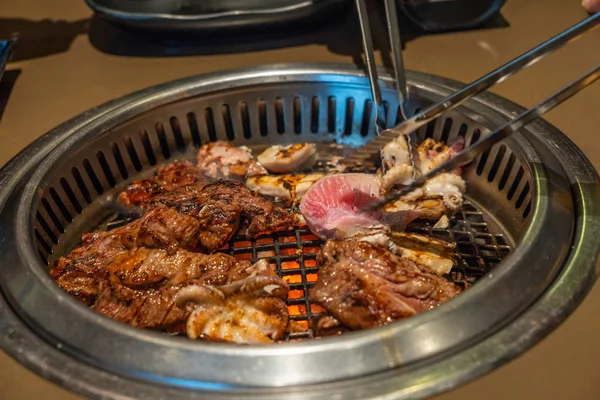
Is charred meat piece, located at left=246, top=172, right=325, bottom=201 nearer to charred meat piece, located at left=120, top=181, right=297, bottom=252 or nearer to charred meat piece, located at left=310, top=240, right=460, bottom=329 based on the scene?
charred meat piece, located at left=120, top=181, right=297, bottom=252

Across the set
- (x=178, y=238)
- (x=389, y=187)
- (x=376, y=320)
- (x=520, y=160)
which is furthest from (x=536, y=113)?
(x=178, y=238)

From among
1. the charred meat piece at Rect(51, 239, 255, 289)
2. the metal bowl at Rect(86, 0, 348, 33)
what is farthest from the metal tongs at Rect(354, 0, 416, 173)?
the charred meat piece at Rect(51, 239, 255, 289)

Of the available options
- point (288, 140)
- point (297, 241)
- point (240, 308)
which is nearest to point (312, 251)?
point (297, 241)

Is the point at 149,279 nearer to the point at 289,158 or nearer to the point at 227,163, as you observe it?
the point at 227,163

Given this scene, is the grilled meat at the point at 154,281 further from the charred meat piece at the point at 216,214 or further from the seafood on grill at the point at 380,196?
the seafood on grill at the point at 380,196

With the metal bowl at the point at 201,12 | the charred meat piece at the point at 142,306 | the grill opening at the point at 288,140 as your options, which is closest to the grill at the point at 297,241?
the grill opening at the point at 288,140
